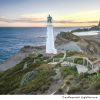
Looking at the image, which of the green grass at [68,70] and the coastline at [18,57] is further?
the coastline at [18,57]

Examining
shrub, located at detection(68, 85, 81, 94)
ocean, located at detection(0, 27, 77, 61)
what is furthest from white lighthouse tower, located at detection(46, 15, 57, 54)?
shrub, located at detection(68, 85, 81, 94)

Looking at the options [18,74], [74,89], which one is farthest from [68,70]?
[18,74]

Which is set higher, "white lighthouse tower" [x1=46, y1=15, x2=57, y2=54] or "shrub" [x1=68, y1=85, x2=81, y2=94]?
"white lighthouse tower" [x1=46, y1=15, x2=57, y2=54]

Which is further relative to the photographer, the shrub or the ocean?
the ocean

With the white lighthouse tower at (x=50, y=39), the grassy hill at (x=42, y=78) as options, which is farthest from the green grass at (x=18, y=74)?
the white lighthouse tower at (x=50, y=39)

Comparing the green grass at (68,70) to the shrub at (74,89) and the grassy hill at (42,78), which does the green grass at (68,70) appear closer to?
the grassy hill at (42,78)

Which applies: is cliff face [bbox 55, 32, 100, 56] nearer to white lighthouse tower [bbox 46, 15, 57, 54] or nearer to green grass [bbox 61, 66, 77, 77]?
white lighthouse tower [bbox 46, 15, 57, 54]

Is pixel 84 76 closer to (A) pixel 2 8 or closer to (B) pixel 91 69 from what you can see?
(B) pixel 91 69

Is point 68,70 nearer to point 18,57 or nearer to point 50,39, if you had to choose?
point 50,39
